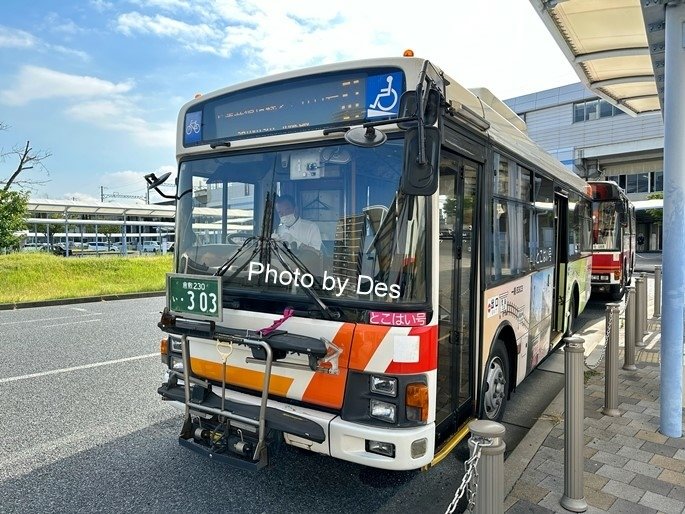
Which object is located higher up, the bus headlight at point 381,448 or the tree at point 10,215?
the tree at point 10,215

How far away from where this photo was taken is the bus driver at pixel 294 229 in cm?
321

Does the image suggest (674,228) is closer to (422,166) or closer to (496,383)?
(496,383)

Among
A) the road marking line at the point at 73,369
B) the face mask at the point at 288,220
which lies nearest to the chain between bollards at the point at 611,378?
the face mask at the point at 288,220

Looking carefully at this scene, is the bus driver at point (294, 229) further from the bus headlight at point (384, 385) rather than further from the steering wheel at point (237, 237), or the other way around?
the bus headlight at point (384, 385)

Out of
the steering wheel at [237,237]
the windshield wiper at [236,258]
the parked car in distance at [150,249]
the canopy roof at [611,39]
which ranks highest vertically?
the canopy roof at [611,39]

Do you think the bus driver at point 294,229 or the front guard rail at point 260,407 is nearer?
the front guard rail at point 260,407

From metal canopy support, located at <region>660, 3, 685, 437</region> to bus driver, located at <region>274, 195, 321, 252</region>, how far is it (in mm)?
3143

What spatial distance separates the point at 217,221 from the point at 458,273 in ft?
6.12

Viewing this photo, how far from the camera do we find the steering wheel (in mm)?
3520

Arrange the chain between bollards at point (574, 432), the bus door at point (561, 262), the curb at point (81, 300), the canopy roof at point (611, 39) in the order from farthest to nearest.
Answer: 1. the curb at point (81, 300)
2. the bus door at point (561, 262)
3. the canopy roof at point (611, 39)
4. the chain between bollards at point (574, 432)

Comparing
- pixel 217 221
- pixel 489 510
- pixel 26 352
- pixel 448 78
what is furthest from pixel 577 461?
pixel 26 352

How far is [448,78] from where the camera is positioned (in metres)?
3.28

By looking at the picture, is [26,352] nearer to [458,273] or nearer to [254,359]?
[254,359]

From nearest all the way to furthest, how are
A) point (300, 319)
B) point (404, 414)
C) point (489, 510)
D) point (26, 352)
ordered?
point (489, 510) < point (404, 414) < point (300, 319) < point (26, 352)
